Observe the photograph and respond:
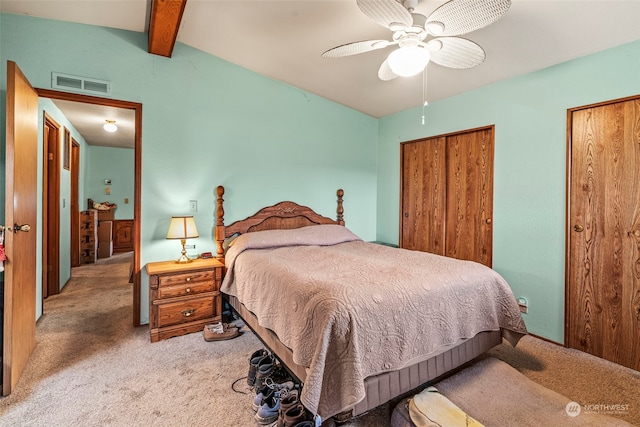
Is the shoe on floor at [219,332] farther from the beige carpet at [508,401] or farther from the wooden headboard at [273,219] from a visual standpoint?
the beige carpet at [508,401]

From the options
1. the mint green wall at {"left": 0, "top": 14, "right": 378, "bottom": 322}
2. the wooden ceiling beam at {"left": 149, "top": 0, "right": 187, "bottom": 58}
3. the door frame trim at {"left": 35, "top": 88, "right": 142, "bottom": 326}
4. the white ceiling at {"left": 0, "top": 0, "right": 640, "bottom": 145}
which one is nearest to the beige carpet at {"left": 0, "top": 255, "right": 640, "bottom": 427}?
the door frame trim at {"left": 35, "top": 88, "right": 142, "bottom": 326}

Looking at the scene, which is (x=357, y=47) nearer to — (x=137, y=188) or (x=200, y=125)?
(x=200, y=125)

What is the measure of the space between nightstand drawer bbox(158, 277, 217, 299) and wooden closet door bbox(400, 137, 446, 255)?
2.50m

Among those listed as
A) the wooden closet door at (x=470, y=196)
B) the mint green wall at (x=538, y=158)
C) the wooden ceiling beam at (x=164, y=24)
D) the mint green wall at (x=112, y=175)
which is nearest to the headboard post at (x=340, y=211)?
the wooden closet door at (x=470, y=196)

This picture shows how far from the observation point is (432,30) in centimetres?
171

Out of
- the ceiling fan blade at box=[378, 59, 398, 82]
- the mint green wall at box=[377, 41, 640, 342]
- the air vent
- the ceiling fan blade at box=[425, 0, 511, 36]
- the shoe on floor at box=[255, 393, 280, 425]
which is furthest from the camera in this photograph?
the air vent

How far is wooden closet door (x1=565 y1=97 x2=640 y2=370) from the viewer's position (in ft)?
7.45

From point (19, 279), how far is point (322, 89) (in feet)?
10.6

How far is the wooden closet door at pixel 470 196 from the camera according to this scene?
125 inches

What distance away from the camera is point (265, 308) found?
82.4 inches

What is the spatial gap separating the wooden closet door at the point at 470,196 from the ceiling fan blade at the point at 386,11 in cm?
197

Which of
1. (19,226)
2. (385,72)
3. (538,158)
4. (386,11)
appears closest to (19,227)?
(19,226)

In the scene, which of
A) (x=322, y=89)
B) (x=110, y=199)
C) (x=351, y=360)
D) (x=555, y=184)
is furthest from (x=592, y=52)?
(x=110, y=199)

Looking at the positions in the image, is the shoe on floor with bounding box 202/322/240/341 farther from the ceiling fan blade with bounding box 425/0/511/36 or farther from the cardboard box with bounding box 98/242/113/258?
the cardboard box with bounding box 98/242/113/258
